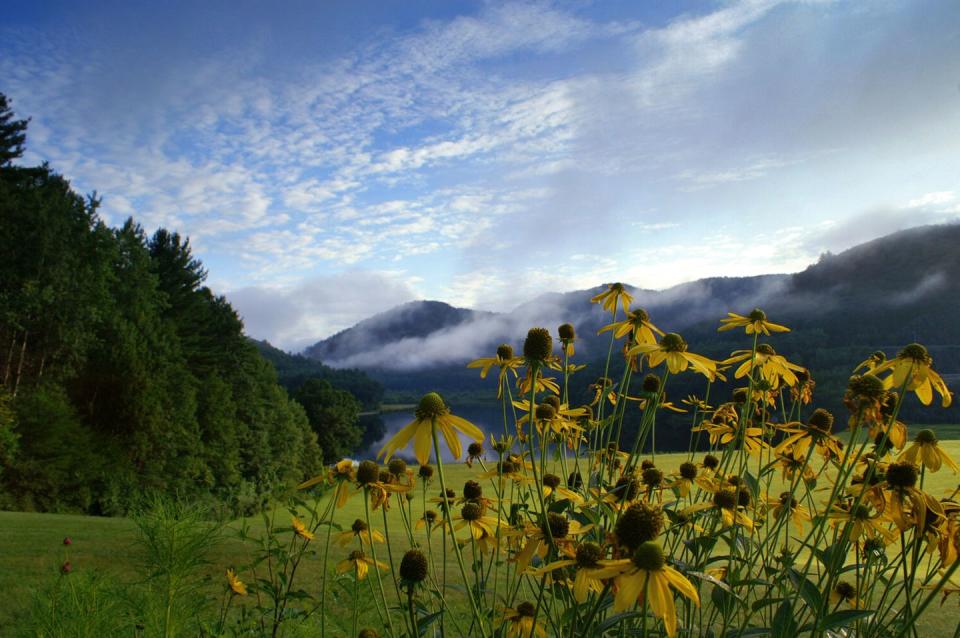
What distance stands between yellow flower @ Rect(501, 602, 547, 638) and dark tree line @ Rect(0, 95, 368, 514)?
45.5 ft

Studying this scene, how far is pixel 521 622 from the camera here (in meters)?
1.71

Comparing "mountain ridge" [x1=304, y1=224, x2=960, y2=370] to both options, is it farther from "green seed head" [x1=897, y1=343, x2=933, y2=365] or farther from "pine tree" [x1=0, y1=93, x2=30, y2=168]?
"green seed head" [x1=897, y1=343, x2=933, y2=365]

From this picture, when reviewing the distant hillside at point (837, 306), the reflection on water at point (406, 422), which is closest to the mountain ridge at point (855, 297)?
the distant hillside at point (837, 306)

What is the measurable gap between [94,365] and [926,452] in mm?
24952

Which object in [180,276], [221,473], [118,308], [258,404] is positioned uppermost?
[180,276]

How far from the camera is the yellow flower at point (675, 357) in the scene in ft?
5.32

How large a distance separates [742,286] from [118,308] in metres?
179

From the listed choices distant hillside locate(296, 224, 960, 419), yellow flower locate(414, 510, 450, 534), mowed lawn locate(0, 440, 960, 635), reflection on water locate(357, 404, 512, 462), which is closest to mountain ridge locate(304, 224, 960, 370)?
distant hillside locate(296, 224, 960, 419)

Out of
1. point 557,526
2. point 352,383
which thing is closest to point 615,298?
point 557,526

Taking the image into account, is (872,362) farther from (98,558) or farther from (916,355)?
(98,558)

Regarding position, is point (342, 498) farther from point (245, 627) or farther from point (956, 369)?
point (956, 369)

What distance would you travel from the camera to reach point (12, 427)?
15789 mm

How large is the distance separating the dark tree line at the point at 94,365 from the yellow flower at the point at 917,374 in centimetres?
1483

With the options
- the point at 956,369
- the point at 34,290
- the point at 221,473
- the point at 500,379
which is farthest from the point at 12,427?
the point at 956,369
